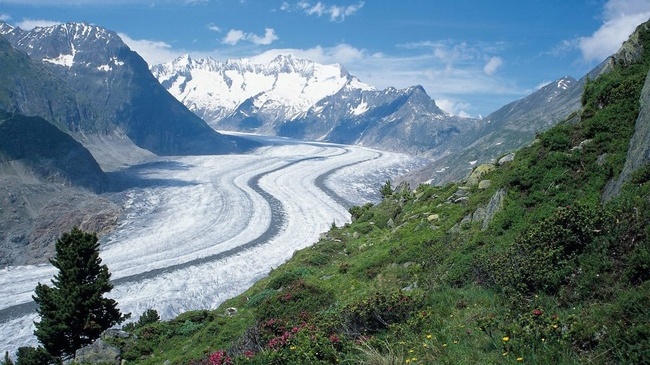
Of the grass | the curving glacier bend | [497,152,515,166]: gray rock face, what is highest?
[497,152,515,166]: gray rock face

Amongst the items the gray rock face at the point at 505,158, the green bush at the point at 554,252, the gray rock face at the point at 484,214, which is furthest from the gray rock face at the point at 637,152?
the gray rock face at the point at 505,158

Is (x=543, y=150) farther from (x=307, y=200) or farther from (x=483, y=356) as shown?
(x=307, y=200)

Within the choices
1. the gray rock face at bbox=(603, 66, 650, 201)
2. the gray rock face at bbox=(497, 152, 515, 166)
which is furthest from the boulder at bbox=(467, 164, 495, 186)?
the gray rock face at bbox=(603, 66, 650, 201)

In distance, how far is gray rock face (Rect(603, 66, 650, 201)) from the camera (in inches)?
453

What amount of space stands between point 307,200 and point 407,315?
101758mm

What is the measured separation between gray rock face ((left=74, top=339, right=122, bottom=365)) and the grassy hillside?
Answer: 0.88 metres

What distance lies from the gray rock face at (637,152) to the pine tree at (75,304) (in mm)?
31138

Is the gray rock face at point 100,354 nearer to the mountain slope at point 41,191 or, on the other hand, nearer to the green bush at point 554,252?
the green bush at point 554,252

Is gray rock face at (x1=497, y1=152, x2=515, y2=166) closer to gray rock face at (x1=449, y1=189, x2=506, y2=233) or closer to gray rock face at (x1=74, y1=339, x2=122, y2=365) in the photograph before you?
gray rock face at (x1=449, y1=189, x2=506, y2=233)

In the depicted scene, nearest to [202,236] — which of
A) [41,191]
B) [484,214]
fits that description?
[41,191]

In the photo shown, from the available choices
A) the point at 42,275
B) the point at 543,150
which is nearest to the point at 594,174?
the point at 543,150

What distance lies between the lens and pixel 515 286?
33.1 ft

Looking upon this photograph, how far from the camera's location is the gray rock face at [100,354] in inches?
792

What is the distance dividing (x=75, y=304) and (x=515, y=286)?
2979cm
